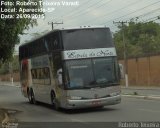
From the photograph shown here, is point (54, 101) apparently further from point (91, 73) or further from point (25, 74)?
point (25, 74)

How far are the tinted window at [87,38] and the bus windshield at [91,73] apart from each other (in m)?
0.67

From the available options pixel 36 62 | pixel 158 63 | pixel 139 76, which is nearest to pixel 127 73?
pixel 139 76

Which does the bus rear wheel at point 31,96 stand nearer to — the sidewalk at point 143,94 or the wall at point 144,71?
the sidewalk at point 143,94

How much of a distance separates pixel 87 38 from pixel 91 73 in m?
1.57

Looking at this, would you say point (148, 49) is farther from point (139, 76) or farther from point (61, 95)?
point (61, 95)

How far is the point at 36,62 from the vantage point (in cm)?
2709

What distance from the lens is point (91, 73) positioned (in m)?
21.2

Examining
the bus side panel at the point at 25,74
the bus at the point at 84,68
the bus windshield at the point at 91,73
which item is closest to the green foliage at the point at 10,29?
the bus at the point at 84,68

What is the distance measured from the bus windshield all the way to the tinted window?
674 mm

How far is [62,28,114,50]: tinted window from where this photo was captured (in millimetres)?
21531

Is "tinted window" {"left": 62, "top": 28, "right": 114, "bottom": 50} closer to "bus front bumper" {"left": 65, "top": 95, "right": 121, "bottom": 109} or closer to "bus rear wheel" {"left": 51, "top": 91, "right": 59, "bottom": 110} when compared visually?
"bus front bumper" {"left": 65, "top": 95, "right": 121, "bottom": 109}

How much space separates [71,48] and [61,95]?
208 cm

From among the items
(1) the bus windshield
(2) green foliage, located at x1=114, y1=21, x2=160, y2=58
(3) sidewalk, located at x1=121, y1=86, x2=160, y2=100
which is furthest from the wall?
(1) the bus windshield

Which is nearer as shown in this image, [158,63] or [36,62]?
[36,62]
